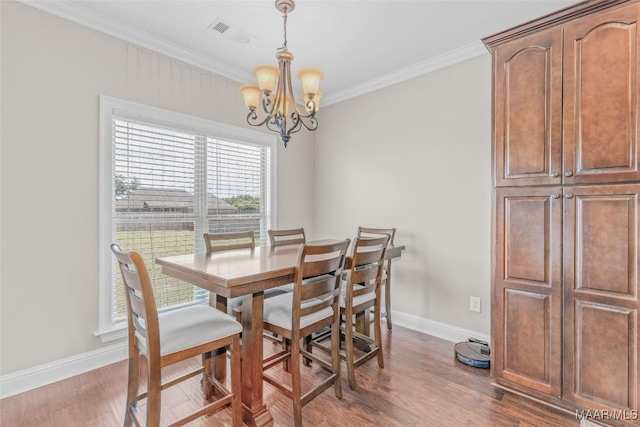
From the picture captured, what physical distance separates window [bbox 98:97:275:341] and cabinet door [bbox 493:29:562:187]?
96.5 inches

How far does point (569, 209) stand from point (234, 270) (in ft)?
6.34

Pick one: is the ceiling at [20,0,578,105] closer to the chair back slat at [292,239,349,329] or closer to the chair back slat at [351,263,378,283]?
the chair back slat at [292,239,349,329]

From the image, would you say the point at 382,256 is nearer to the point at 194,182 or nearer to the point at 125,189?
the point at 194,182

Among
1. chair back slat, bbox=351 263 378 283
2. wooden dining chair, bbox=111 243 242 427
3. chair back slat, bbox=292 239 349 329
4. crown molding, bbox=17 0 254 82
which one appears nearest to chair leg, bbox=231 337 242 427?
wooden dining chair, bbox=111 243 242 427

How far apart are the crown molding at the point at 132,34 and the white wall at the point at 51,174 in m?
0.05

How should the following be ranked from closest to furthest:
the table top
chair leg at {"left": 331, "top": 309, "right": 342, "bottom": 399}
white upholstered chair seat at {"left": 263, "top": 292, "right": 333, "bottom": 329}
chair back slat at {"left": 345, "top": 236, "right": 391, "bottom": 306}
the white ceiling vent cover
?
the table top, white upholstered chair seat at {"left": 263, "top": 292, "right": 333, "bottom": 329}, chair leg at {"left": 331, "top": 309, "right": 342, "bottom": 399}, chair back slat at {"left": 345, "top": 236, "right": 391, "bottom": 306}, the white ceiling vent cover

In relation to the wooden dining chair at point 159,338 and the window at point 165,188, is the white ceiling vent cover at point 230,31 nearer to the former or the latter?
the window at point 165,188

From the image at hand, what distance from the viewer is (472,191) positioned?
9.09ft

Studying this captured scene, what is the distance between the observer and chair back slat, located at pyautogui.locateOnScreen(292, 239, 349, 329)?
5.32 ft

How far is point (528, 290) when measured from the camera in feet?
6.23

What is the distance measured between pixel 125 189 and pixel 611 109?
3336mm

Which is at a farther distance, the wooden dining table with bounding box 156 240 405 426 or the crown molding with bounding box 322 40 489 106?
the crown molding with bounding box 322 40 489 106

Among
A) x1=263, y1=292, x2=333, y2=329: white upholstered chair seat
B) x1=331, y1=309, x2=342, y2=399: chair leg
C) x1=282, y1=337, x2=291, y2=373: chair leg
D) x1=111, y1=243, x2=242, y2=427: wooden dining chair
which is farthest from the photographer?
x1=282, y1=337, x2=291, y2=373: chair leg

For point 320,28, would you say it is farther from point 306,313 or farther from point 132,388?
point 132,388
